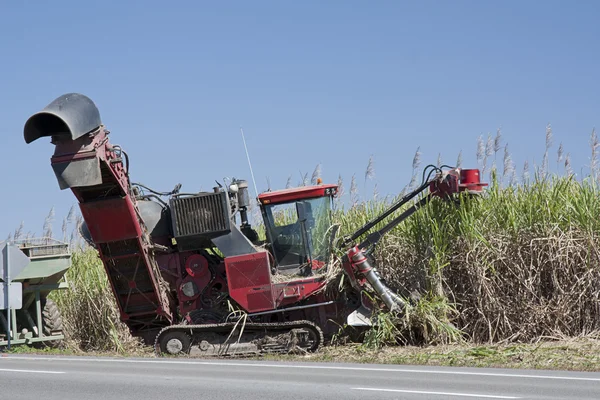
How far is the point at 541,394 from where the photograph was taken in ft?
27.8

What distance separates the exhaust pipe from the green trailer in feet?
14.2

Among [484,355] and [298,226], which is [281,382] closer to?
[484,355]

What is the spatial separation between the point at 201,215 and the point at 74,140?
8.49 feet

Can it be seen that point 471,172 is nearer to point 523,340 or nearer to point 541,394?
point 523,340

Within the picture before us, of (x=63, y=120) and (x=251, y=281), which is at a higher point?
(x=63, y=120)

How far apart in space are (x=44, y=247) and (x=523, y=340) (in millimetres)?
9090

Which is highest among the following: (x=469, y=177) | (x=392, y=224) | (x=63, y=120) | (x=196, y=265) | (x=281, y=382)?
(x=63, y=120)

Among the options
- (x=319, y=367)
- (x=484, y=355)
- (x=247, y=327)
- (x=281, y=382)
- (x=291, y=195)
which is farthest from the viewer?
(x=291, y=195)

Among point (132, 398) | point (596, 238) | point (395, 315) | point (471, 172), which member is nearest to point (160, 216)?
point (395, 315)

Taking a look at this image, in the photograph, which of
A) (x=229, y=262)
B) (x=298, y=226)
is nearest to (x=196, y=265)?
(x=229, y=262)

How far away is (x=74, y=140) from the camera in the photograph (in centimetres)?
1259

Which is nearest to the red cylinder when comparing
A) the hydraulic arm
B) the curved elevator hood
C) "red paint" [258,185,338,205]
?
the hydraulic arm

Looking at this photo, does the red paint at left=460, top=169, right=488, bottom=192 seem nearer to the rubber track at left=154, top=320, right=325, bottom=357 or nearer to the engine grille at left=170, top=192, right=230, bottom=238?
the rubber track at left=154, top=320, right=325, bottom=357

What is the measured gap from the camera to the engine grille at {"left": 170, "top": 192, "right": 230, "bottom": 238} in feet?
46.7
